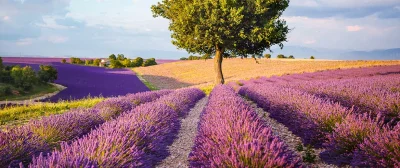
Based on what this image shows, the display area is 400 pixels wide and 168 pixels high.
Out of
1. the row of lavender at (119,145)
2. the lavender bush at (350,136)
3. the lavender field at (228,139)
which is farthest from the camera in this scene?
the lavender bush at (350,136)

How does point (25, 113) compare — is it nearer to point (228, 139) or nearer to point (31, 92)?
point (228, 139)

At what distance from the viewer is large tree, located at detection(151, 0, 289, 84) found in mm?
16406

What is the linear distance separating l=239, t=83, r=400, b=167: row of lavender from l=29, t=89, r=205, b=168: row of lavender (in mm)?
2445

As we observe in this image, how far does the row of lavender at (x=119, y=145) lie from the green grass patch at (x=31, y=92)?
49.1 feet

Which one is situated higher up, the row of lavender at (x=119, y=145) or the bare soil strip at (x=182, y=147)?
the row of lavender at (x=119, y=145)

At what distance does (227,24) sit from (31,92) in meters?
13.8

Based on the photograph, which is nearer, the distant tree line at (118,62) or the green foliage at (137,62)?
the distant tree line at (118,62)

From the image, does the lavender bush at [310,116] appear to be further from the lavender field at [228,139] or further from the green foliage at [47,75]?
the green foliage at [47,75]

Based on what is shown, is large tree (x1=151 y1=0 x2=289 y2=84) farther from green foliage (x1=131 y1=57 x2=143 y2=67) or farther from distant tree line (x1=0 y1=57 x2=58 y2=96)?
green foliage (x1=131 y1=57 x2=143 y2=67)

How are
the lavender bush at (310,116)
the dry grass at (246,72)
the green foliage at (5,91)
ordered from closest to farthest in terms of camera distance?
the lavender bush at (310,116), the green foliage at (5,91), the dry grass at (246,72)

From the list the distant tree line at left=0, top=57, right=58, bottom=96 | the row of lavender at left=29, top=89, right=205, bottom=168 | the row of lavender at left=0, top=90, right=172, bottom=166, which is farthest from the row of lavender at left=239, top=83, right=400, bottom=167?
the distant tree line at left=0, top=57, right=58, bottom=96

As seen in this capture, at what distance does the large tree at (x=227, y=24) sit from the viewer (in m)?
16.4

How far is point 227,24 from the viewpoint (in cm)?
1692

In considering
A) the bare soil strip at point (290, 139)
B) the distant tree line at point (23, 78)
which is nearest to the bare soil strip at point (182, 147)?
the bare soil strip at point (290, 139)
